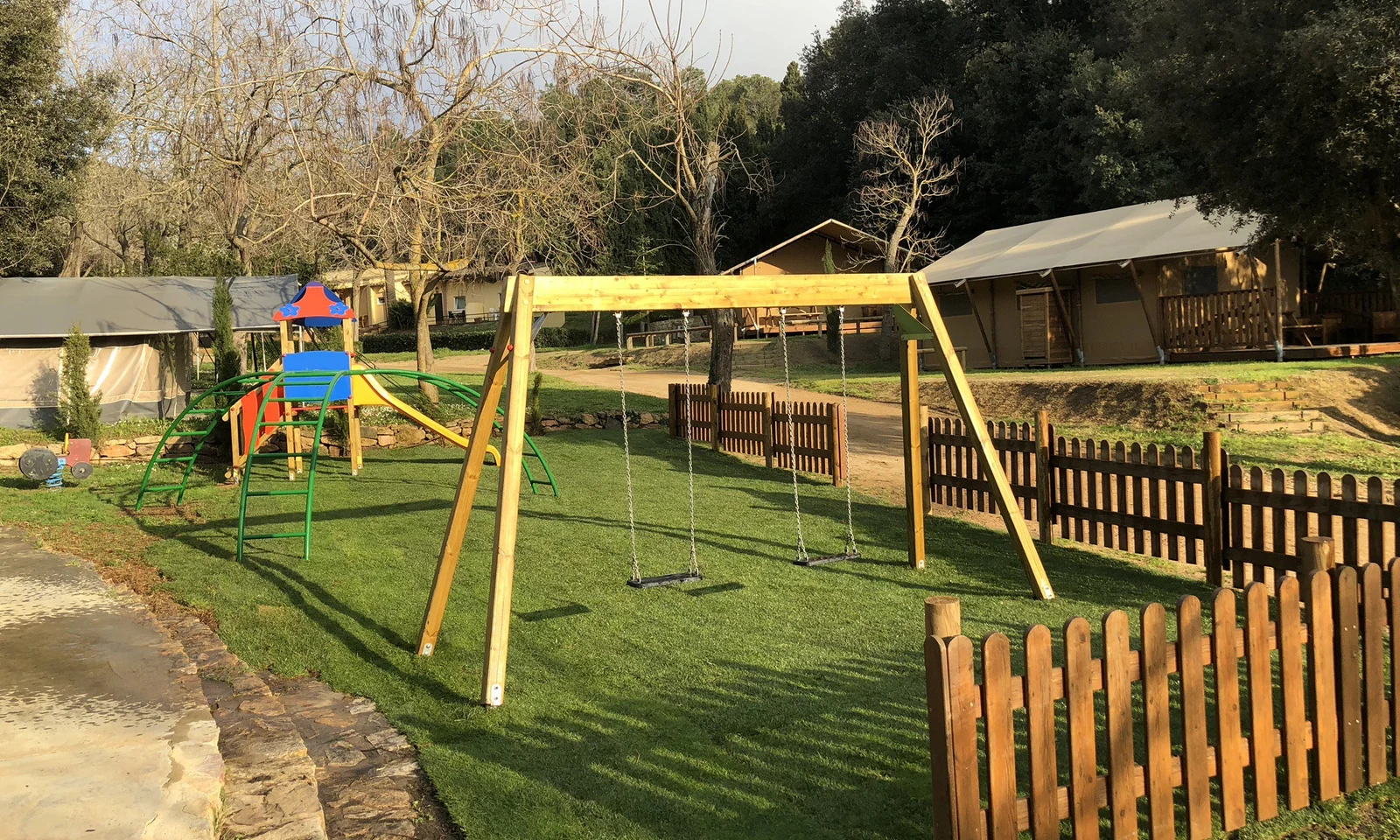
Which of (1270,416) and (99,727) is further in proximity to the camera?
(1270,416)

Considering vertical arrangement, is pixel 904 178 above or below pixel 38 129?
above

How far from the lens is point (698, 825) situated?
406cm

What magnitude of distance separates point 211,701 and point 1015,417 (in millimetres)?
15470

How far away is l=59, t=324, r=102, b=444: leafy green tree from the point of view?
60.8 feet

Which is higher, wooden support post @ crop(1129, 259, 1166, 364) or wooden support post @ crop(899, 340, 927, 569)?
wooden support post @ crop(1129, 259, 1166, 364)

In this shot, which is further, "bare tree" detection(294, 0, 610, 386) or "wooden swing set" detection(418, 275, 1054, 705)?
"bare tree" detection(294, 0, 610, 386)

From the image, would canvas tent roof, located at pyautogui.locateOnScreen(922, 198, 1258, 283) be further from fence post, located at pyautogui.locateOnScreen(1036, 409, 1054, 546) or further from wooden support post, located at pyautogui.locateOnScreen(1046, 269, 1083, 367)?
fence post, located at pyautogui.locateOnScreen(1036, 409, 1054, 546)

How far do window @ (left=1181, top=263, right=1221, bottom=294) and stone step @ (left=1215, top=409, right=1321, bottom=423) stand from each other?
8621 millimetres

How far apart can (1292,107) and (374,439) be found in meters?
14.9

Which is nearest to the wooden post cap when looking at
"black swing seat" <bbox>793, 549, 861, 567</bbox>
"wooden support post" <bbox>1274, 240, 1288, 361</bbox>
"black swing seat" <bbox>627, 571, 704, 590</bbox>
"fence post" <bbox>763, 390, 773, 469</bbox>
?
"black swing seat" <bbox>627, 571, 704, 590</bbox>

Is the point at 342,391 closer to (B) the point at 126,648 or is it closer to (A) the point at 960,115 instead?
(B) the point at 126,648

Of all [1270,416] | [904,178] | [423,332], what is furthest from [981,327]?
[904,178]

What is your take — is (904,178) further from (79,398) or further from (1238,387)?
(79,398)

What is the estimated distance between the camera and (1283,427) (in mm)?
15148
